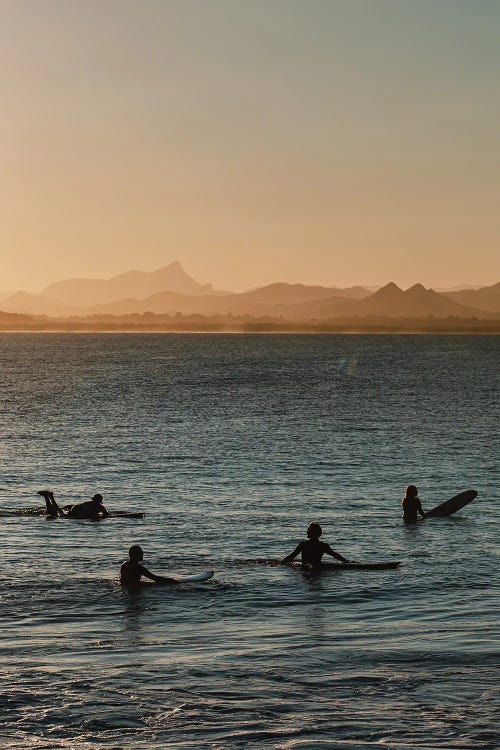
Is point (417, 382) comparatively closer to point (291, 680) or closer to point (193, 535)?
point (193, 535)

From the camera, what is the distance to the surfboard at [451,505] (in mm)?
44250

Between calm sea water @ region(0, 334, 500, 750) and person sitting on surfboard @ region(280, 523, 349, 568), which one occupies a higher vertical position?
person sitting on surfboard @ region(280, 523, 349, 568)

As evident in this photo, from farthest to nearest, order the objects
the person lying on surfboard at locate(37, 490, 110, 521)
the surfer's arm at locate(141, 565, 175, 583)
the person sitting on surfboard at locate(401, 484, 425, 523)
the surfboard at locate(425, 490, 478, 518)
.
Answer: the surfboard at locate(425, 490, 478, 518), the person sitting on surfboard at locate(401, 484, 425, 523), the person lying on surfboard at locate(37, 490, 110, 521), the surfer's arm at locate(141, 565, 175, 583)

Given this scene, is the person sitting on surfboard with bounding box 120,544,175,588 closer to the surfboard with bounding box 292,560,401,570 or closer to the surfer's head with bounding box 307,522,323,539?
the surfer's head with bounding box 307,522,323,539

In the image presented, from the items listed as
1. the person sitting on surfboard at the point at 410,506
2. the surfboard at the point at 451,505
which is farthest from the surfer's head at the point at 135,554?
the surfboard at the point at 451,505

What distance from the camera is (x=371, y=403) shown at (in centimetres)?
12281

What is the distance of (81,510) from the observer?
137ft

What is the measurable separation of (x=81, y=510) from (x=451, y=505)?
15951mm

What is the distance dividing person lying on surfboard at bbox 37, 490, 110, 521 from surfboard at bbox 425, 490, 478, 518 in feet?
45.4

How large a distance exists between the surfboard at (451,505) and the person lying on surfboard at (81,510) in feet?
45.4

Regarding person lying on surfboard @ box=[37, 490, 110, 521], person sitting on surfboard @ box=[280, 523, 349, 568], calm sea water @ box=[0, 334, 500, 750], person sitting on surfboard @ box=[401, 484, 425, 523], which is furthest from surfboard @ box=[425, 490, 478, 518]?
person lying on surfboard @ box=[37, 490, 110, 521]

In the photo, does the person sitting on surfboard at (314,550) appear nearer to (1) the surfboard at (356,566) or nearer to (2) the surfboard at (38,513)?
(1) the surfboard at (356,566)

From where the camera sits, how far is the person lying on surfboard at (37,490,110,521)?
4147cm

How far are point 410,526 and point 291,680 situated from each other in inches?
831
